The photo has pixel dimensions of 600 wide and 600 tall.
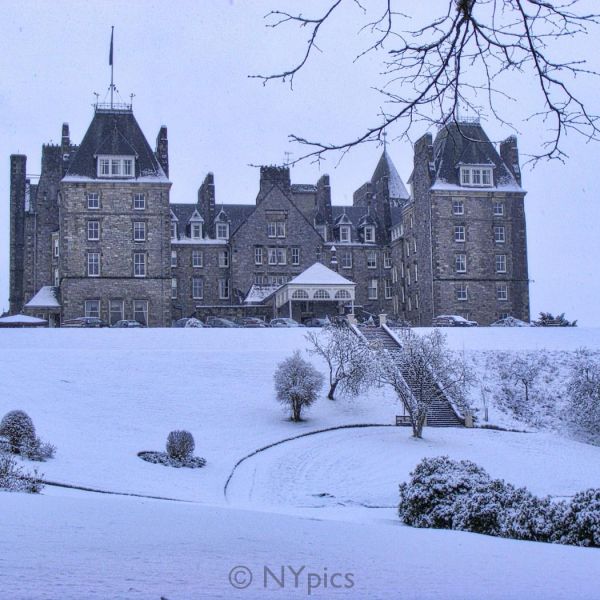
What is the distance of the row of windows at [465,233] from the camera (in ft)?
209

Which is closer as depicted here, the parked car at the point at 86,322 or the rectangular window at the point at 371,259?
the parked car at the point at 86,322

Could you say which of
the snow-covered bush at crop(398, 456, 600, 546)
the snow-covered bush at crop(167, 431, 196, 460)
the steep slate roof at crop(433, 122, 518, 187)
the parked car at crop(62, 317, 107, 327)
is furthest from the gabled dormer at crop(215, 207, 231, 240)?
the snow-covered bush at crop(398, 456, 600, 546)

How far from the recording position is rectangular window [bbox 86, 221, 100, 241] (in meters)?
58.5

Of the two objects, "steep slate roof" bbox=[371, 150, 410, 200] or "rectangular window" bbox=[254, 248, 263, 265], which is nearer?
"rectangular window" bbox=[254, 248, 263, 265]

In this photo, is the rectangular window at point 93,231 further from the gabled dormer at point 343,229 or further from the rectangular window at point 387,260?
the rectangular window at point 387,260

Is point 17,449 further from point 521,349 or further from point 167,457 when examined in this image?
point 521,349

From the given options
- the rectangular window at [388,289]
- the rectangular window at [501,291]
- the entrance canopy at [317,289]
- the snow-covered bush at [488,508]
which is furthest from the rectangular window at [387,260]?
the snow-covered bush at [488,508]

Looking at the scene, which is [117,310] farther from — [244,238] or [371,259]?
[371,259]

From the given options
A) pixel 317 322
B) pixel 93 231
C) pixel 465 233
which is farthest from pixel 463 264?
pixel 93 231

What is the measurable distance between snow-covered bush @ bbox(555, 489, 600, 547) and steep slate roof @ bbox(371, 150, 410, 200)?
77.1 metres

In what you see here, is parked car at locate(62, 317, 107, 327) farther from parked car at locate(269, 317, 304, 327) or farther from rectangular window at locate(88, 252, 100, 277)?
parked car at locate(269, 317, 304, 327)

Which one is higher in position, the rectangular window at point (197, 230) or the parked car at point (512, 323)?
the rectangular window at point (197, 230)

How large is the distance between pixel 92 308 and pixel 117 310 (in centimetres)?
172

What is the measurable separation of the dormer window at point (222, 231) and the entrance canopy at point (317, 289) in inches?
439
